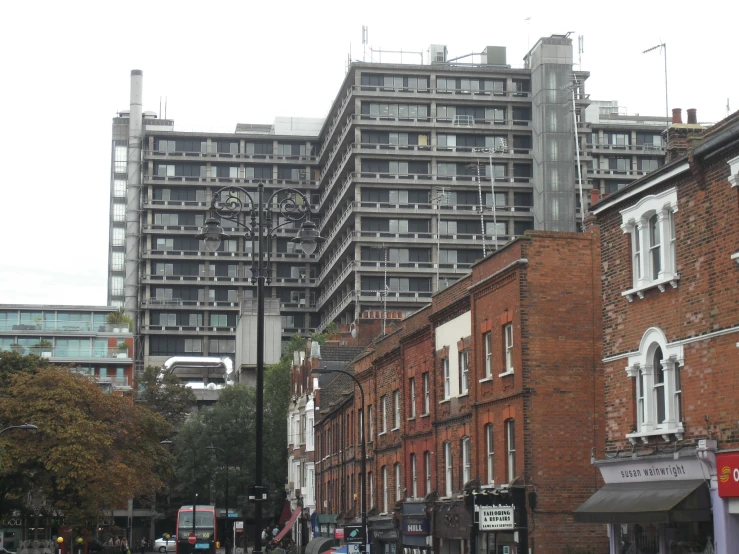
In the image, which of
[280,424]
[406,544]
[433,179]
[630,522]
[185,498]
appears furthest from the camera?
[433,179]

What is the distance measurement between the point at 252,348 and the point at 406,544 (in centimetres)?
8487

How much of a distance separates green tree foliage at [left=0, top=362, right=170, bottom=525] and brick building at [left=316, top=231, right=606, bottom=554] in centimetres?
2463

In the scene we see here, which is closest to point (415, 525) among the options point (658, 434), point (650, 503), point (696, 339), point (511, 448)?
point (511, 448)

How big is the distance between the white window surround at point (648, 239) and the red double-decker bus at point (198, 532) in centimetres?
6167

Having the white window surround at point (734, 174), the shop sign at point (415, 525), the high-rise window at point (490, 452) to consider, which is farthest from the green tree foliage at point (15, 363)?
the white window surround at point (734, 174)

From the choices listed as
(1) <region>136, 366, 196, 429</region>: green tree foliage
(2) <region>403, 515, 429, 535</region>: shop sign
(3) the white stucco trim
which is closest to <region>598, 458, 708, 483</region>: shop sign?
(3) the white stucco trim

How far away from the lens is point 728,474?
24422mm

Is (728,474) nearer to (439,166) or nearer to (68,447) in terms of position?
(68,447)

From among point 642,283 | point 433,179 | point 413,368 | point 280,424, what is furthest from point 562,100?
point 642,283

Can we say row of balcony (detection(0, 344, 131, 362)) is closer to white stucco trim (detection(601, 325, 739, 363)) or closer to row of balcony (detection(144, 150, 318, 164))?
row of balcony (detection(144, 150, 318, 164))

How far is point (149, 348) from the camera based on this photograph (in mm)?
148375

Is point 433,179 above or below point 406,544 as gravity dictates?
above

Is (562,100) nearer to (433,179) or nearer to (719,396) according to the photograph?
(433,179)

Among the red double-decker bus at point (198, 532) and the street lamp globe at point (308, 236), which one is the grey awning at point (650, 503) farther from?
the red double-decker bus at point (198, 532)
